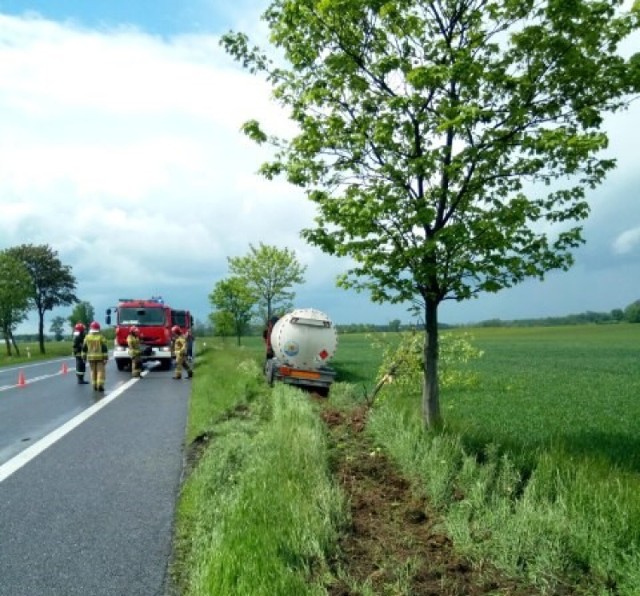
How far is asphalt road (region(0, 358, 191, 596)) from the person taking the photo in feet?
15.7

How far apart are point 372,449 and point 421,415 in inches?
45.2

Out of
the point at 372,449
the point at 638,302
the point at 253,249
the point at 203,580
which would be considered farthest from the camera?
the point at 638,302

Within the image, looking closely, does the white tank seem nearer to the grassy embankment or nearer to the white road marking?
the white road marking

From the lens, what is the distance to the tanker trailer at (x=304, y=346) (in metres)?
17.3

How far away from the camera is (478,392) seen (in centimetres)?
1568

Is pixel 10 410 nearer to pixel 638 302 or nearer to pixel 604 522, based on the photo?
pixel 604 522

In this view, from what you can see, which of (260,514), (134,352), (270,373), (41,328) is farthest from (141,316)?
(41,328)

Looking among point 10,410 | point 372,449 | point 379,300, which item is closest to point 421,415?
point 372,449

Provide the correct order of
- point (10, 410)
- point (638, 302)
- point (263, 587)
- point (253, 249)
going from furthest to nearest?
point (638, 302) < point (253, 249) < point (10, 410) < point (263, 587)

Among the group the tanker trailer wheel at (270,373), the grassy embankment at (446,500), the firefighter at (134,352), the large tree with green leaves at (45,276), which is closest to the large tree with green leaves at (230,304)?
the large tree with green leaves at (45,276)

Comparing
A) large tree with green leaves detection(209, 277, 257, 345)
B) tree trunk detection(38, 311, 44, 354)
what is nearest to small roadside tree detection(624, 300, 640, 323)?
large tree with green leaves detection(209, 277, 257, 345)

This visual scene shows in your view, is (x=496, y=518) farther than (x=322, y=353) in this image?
No

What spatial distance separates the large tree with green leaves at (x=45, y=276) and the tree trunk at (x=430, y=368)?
59619mm

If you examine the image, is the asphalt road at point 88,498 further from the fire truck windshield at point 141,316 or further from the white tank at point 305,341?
the fire truck windshield at point 141,316
